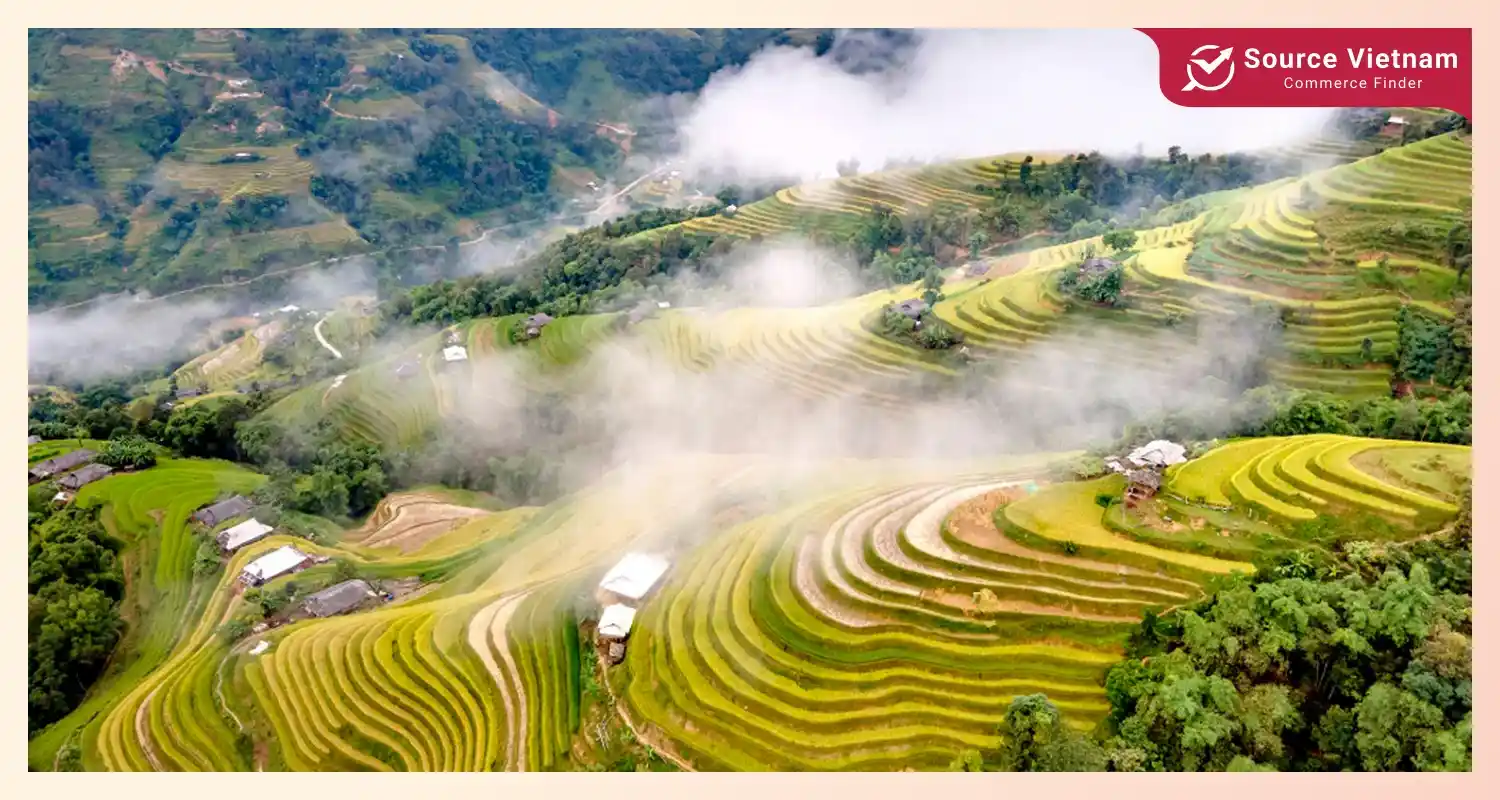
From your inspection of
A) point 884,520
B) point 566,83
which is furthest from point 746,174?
point 884,520

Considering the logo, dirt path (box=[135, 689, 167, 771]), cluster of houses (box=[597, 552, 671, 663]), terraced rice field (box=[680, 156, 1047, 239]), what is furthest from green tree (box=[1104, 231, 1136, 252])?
dirt path (box=[135, 689, 167, 771])

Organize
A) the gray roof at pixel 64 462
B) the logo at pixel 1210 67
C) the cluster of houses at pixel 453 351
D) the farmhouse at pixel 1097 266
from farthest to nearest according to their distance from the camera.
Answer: the cluster of houses at pixel 453 351
the farmhouse at pixel 1097 266
the gray roof at pixel 64 462
the logo at pixel 1210 67

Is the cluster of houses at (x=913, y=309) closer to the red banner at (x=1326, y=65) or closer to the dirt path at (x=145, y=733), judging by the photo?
the red banner at (x=1326, y=65)

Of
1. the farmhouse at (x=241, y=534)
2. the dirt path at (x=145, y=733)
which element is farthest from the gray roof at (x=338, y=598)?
the farmhouse at (x=241, y=534)

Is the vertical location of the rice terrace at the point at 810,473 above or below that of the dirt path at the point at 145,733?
above

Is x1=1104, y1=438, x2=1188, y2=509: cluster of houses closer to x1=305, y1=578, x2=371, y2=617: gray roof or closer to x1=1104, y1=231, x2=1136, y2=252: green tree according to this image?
x1=1104, y1=231, x2=1136, y2=252: green tree

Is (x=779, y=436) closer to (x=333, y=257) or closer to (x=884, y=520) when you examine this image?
(x=884, y=520)

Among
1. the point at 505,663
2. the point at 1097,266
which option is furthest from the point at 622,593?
the point at 1097,266
